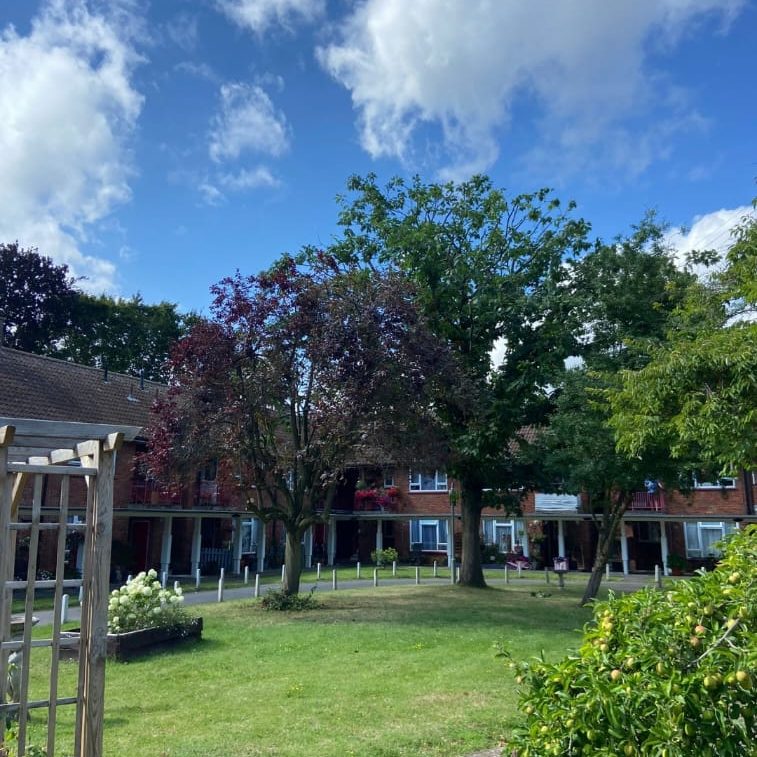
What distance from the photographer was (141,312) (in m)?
47.6

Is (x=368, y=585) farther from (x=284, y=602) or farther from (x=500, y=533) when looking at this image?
(x=500, y=533)

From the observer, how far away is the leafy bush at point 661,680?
3043 millimetres

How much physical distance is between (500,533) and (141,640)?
31.4 m

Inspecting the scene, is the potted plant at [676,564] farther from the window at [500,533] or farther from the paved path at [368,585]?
the window at [500,533]

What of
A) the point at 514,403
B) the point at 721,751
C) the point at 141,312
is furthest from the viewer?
the point at 141,312

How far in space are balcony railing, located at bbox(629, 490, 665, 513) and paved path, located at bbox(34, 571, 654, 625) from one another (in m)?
3.54

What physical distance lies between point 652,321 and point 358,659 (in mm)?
12640

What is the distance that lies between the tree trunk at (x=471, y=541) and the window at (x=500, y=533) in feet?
50.7

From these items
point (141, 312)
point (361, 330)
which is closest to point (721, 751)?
point (361, 330)

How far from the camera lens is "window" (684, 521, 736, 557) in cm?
3484

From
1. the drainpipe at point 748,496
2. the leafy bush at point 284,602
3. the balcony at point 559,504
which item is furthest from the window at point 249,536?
the drainpipe at point 748,496

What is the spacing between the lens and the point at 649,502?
3631 cm

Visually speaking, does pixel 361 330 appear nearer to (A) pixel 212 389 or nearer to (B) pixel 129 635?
(A) pixel 212 389

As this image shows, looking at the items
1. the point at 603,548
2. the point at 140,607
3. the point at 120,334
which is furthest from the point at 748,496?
the point at 120,334
